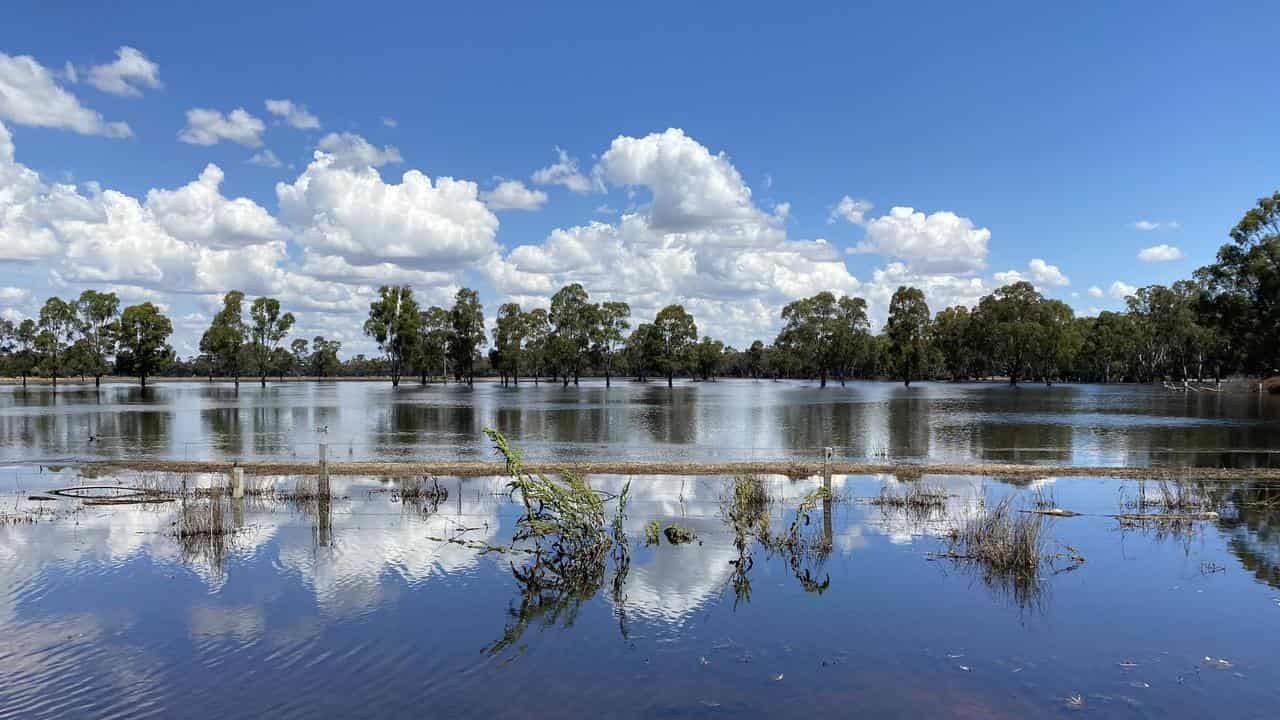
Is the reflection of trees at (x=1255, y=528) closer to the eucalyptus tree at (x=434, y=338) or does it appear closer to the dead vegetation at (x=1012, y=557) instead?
the dead vegetation at (x=1012, y=557)

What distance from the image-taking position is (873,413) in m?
62.1

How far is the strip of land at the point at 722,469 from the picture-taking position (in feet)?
84.5

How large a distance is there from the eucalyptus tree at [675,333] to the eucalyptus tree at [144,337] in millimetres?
84282

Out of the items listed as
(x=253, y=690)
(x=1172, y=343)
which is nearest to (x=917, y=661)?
(x=253, y=690)

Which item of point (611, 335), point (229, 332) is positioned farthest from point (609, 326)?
point (229, 332)

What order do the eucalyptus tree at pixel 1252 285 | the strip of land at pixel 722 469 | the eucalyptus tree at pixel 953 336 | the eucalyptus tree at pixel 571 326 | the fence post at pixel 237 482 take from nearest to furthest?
the fence post at pixel 237 482 < the strip of land at pixel 722 469 < the eucalyptus tree at pixel 1252 285 < the eucalyptus tree at pixel 571 326 < the eucalyptus tree at pixel 953 336

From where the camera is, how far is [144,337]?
126 meters

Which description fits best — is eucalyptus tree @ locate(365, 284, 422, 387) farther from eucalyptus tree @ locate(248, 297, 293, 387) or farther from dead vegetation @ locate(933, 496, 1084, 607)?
dead vegetation @ locate(933, 496, 1084, 607)

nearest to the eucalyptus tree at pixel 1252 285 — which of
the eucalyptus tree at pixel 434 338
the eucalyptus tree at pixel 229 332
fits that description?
the eucalyptus tree at pixel 434 338

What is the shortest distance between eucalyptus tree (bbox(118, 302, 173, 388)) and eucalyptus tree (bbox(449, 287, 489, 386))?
47.2 meters

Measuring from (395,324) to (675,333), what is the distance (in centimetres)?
5395

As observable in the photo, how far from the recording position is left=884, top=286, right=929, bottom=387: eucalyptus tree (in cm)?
15025

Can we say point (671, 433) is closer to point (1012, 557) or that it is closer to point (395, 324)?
point (1012, 557)

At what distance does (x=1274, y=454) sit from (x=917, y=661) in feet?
99.8
